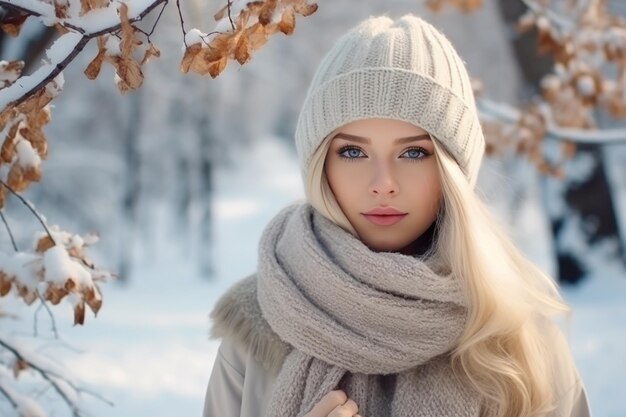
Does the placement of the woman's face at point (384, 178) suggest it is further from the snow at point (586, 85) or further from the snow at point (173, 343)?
the snow at point (586, 85)

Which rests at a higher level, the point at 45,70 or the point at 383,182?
the point at 45,70

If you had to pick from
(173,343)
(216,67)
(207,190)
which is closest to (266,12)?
(216,67)

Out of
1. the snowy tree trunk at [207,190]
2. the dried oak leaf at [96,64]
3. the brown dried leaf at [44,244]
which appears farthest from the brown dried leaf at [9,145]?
the snowy tree trunk at [207,190]

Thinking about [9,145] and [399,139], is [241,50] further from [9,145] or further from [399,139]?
[9,145]

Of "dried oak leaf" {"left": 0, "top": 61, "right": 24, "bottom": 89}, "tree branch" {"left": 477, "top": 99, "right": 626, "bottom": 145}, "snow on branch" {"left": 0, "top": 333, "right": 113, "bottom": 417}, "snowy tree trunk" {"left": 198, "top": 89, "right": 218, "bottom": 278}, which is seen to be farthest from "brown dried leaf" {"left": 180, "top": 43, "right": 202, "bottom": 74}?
"snowy tree trunk" {"left": 198, "top": 89, "right": 218, "bottom": 278}

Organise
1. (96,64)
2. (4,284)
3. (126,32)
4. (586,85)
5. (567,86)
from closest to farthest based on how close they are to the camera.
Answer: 1. (126,32)
2. (96,64)
3. (4,284)
4. (586,85)
5. (567,86)

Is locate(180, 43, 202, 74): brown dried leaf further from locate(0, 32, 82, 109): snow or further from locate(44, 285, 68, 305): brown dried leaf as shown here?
locate(44, 285, 68, 305): brown dried leaf

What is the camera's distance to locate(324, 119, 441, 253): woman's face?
1.99 metres

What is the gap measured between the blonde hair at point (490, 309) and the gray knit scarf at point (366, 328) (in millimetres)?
40

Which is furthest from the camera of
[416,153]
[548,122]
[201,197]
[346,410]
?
[201,197]

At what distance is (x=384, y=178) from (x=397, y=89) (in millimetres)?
215

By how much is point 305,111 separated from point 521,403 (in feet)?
2.99

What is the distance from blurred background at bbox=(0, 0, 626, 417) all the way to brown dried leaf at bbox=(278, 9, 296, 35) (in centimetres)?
38

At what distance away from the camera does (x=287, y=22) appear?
1.65 metres
